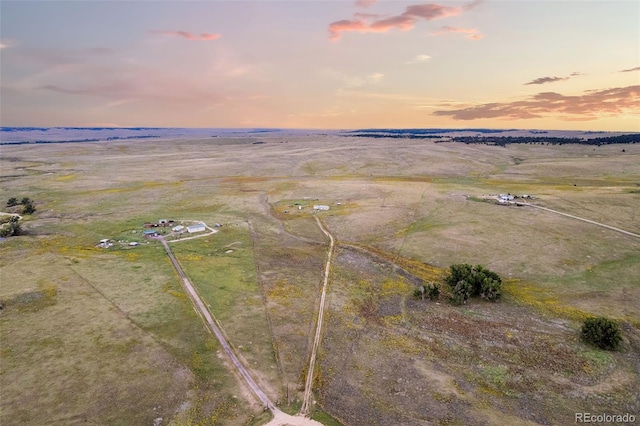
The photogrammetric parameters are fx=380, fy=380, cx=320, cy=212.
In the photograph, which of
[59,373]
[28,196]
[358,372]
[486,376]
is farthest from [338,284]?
[28,196]

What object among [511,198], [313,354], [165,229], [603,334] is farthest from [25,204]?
[511,198]

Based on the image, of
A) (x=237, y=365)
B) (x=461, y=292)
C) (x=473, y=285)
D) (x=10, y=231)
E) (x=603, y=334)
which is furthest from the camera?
(x=10, y=231)

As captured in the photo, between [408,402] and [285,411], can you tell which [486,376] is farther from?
[285,411]

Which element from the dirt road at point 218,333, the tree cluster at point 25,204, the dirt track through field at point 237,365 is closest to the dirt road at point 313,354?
the dirt track through field at point 237,365

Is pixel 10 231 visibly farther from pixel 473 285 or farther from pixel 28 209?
pixel 473 285

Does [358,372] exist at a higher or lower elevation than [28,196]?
lower
